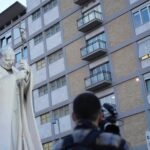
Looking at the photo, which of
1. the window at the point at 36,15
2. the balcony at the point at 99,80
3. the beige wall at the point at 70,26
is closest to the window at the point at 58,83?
the beige wall at the point at 70,26

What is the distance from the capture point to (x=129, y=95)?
30766mm

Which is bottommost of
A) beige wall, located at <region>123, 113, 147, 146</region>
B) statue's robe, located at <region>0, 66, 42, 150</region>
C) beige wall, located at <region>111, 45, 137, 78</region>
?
statue's robe, located at <region>0, 66, 42, 150</region>

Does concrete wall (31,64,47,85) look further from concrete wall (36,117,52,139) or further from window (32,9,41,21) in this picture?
window (32,9,41,21)

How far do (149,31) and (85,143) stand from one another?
93.4 feet

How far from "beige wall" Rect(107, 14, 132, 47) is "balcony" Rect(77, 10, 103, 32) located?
1.14 m

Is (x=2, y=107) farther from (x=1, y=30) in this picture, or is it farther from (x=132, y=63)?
(x=1, y=30)

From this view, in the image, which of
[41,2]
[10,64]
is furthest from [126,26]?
[10,64]

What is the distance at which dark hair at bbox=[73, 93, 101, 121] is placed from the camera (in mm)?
2891

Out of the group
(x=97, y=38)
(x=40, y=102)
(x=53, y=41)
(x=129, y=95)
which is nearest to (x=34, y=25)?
(x=53, y=41)

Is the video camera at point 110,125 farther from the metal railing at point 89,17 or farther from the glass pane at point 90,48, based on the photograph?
the metal railing at point 89,17

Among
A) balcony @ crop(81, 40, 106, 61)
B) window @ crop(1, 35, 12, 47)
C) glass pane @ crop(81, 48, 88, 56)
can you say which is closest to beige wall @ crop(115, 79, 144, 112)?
balcony @ crop(81, 40, 106, 61)

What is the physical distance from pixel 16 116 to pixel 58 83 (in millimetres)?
30915

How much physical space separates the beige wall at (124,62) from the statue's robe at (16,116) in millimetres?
24693

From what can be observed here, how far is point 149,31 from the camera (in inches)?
1201
